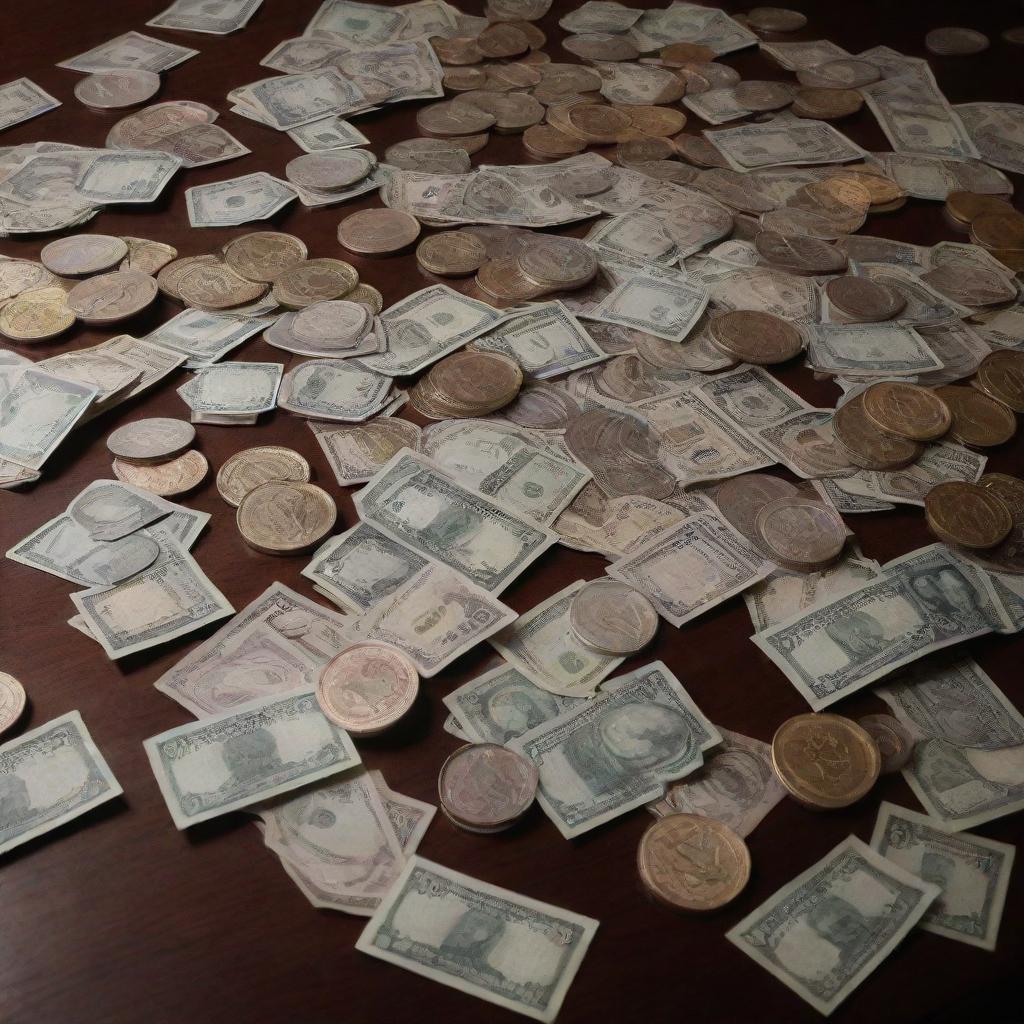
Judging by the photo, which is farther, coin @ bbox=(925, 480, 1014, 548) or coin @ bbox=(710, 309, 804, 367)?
coin @ bbox=(710, 309, 804, 367)

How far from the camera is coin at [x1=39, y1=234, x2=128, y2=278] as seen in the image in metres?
2.04

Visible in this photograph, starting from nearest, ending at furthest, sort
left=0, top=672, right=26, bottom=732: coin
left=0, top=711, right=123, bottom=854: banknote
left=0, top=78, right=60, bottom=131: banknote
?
left=0, top=711, right=123, bottom=854: banknote
left=0, top=672, right=26, bottom=732: coin
left=0, top=78, right=60, bottom=131: banknote

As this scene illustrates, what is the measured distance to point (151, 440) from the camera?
1.73m

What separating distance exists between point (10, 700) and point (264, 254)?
42.0 inches

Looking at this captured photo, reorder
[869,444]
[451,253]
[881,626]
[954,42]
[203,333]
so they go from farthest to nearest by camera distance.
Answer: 1. [954,42]
2. [451,253]
3. [203,333]
4. [869,444]
5. [881,626]

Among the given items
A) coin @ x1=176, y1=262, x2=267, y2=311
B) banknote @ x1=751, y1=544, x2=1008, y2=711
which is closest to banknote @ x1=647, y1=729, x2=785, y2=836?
banknote @ x1=751, y1=544, x2=1008, y2=711

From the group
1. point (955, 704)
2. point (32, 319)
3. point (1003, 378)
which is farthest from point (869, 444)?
point (32, 319)

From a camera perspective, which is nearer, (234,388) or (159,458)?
(159,458)

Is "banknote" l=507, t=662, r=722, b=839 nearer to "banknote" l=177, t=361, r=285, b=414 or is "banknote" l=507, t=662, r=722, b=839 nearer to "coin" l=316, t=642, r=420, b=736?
"coin" l=316, t=642, r=420, b=736

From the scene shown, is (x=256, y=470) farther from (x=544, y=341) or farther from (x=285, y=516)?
(x=544, y=341)

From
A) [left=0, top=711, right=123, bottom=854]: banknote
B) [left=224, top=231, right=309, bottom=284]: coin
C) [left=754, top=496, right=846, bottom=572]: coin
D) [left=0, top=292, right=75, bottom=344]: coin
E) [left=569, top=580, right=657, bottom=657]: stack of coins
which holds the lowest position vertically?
[left=0, top=711, right=123, bottom=854]: banknote

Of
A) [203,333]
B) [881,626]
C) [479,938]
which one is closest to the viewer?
[479,938]

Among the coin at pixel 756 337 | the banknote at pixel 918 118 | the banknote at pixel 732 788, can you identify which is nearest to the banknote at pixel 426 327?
the coin at pixel 756 337

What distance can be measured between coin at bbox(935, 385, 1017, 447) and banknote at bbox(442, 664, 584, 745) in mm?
939
